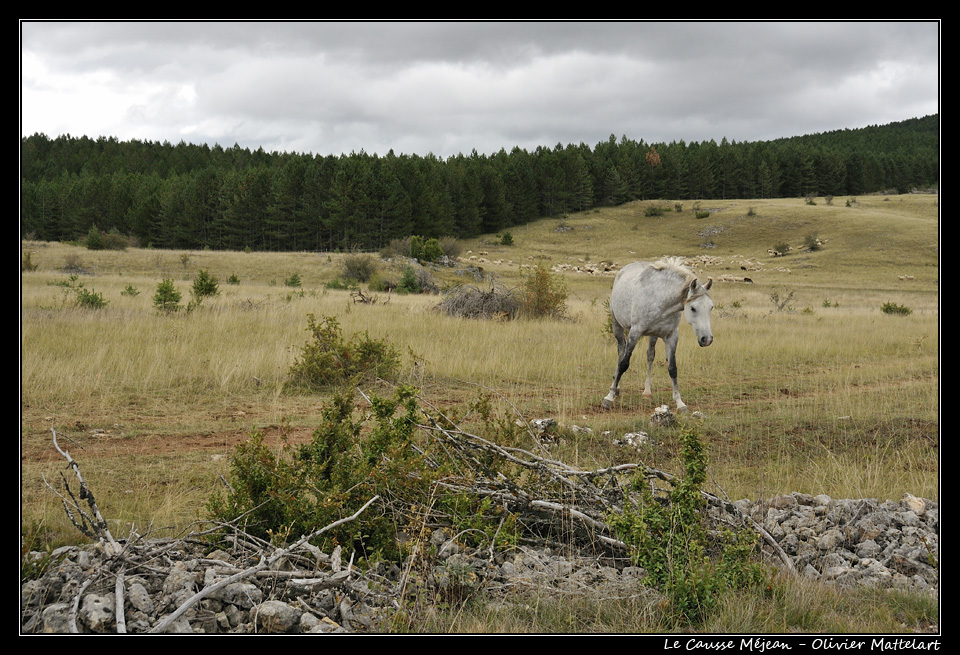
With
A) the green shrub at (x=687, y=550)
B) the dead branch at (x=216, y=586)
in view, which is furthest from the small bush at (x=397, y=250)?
the dead branch at (x=216, y=586)

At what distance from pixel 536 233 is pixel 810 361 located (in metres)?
68.7

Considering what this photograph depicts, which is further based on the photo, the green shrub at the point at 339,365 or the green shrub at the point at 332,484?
the green shrub at the point at 339,365

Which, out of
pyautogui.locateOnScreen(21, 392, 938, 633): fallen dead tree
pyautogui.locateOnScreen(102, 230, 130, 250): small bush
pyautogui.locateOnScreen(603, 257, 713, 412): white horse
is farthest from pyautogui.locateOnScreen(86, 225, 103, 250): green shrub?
pyautogui.locateOnScreen(21, 392, 938, 633): fallen dead tree

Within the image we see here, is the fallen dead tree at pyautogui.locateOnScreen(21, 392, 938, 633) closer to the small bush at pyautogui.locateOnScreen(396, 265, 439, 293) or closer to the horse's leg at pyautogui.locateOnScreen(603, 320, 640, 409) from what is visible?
the horse's leg at pyautogui.locateOnScreen(603, 320, 640, 409)

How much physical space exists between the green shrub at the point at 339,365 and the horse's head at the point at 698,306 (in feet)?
15.1

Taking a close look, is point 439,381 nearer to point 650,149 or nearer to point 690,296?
point 690,296

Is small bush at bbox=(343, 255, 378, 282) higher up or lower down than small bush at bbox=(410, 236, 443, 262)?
lower down

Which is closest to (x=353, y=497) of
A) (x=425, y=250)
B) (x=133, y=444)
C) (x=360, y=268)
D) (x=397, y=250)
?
(x=133, y=444)

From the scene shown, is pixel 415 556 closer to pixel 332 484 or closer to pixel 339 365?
pixel 332 484

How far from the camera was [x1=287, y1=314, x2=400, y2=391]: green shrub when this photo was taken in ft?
31.6

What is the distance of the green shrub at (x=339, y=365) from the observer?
9633mm

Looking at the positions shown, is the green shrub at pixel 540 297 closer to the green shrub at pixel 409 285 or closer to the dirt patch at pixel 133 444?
the green shrub at pixel 409 285

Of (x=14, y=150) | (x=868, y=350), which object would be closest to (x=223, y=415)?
(x=14, y=150)

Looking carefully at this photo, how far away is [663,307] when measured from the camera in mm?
9195
